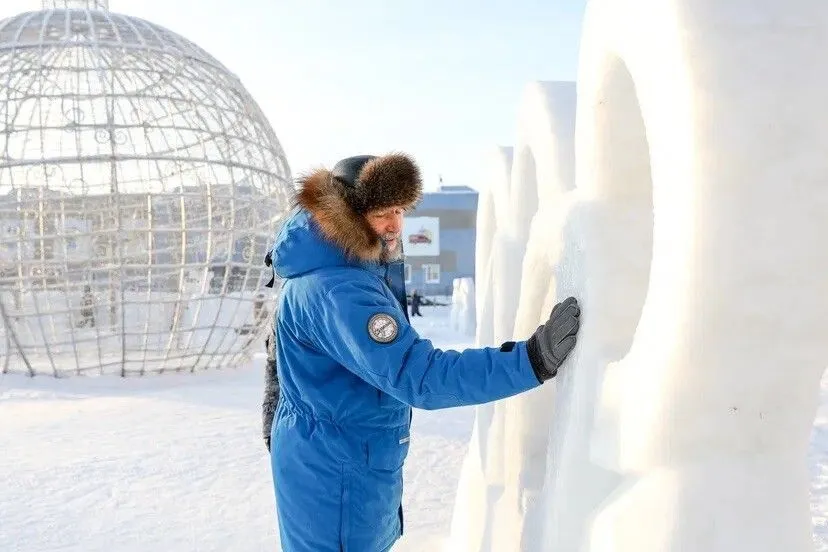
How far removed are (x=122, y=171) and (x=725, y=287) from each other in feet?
24.2

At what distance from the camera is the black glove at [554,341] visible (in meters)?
1.55

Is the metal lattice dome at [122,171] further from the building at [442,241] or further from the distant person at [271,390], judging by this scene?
the building at [442,241]

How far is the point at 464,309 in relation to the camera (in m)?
14.8

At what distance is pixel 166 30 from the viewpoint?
8562 mm

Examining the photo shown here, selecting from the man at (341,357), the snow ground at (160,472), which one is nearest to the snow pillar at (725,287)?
the man at (341,357)

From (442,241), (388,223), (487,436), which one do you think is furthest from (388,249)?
(442,241)

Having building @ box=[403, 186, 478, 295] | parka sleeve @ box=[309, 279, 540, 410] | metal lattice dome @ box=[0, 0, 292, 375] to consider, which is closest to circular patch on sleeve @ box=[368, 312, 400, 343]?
parka sleeve @ box=[309, 279, 540, 410]

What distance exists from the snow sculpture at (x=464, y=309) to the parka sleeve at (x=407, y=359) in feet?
39.7

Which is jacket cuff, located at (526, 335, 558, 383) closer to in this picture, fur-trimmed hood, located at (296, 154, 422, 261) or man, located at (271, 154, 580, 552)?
man, located at (271, 154, 580, 552)

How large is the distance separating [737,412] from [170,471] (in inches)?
159

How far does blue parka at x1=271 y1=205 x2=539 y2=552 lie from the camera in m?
1.64

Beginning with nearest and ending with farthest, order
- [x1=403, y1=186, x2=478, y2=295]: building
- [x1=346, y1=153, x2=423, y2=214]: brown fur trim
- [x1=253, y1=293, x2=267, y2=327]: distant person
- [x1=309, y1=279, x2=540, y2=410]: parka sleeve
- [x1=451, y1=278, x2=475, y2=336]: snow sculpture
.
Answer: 1. [x1=309, y1=279, x2=540, y2=410]: parka sleeve
2. [x1=346, y1=153, x2=423, y2=214]: brown fur trim
3. [x1=253, y1=293, x2=267, y2=327]: distant person
4. [x1=451, y1=278, x2=475, y2=336]: snow sculpture
5. [x1=403, y1=186, x2=478, y2=295]: building

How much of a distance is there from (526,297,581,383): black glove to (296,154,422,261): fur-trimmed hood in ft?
1.45

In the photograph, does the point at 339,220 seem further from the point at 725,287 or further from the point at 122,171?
the point at 122,171
